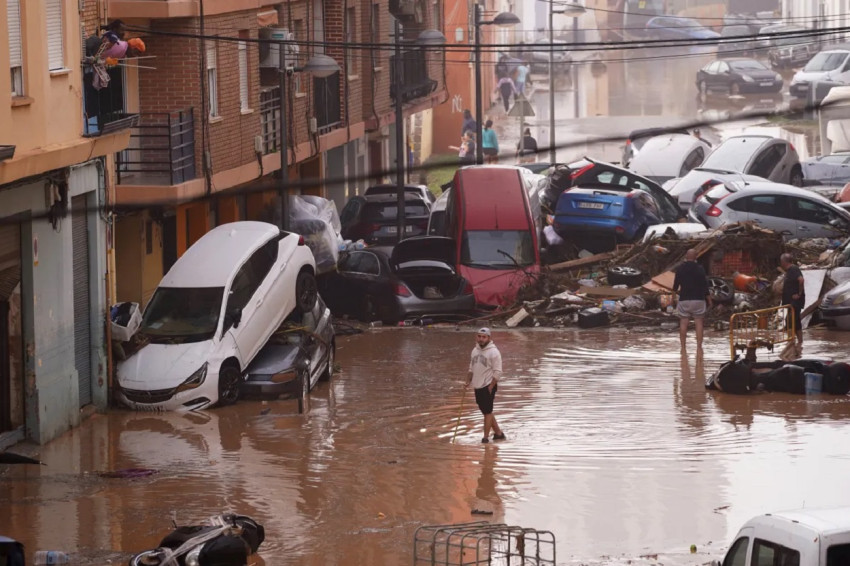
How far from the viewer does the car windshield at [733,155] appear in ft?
126

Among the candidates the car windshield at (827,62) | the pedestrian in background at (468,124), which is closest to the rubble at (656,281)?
the car windshield at (827,62)

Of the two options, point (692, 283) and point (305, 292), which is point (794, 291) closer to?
point (692, 283)

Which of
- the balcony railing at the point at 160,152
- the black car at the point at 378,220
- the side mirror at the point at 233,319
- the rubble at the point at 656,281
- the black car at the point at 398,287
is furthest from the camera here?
the black car at the point at 378,220

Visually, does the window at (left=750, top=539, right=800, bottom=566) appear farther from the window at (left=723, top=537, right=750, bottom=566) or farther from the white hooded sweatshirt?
the white hooded sweatshirt

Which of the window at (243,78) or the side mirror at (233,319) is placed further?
the window at (243,78)

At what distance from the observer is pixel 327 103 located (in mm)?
36594

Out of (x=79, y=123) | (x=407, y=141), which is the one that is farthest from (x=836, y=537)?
(x=407, y=141)

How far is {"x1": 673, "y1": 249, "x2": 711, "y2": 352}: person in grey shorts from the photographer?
24.2 m

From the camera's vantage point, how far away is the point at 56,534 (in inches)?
573

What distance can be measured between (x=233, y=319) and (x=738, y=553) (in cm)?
1172

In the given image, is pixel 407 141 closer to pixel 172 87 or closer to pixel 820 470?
pixel 172 87

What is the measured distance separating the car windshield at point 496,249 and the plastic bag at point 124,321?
8.50 meters

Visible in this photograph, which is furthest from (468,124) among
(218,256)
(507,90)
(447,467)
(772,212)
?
(447,467)

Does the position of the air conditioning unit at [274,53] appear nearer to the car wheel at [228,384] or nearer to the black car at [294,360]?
the black car at [294,360]
